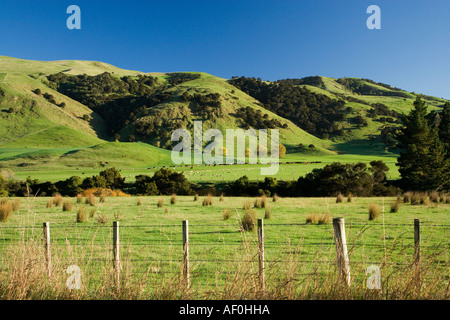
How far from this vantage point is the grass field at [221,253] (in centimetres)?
410

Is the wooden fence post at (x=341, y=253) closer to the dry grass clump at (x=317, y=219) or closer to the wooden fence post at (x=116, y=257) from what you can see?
the wooden fence post at (x=116, y=257)

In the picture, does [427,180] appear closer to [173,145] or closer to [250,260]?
[250,260]

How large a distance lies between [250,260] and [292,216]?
11.0 m

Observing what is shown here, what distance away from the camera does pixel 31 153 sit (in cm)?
6481

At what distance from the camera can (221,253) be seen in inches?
331

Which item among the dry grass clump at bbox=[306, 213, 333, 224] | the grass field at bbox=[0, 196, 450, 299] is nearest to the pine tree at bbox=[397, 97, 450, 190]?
the grass field at bbox=[0, 196, 450, 299]

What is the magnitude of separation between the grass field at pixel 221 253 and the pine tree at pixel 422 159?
2215cm

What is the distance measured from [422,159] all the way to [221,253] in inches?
1415

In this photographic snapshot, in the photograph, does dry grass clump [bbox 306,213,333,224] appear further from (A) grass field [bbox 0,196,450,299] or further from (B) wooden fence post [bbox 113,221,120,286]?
(B) wooden fence post [bbox 113,221,120,286]

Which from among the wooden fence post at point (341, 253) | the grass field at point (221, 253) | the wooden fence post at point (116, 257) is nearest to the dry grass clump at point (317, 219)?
the grass field at point (221, 253)

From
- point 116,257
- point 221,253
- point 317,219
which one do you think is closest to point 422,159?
point 317,219

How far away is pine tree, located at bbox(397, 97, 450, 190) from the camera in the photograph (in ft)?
117

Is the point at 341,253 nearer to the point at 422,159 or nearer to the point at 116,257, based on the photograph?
the point at 116,257
